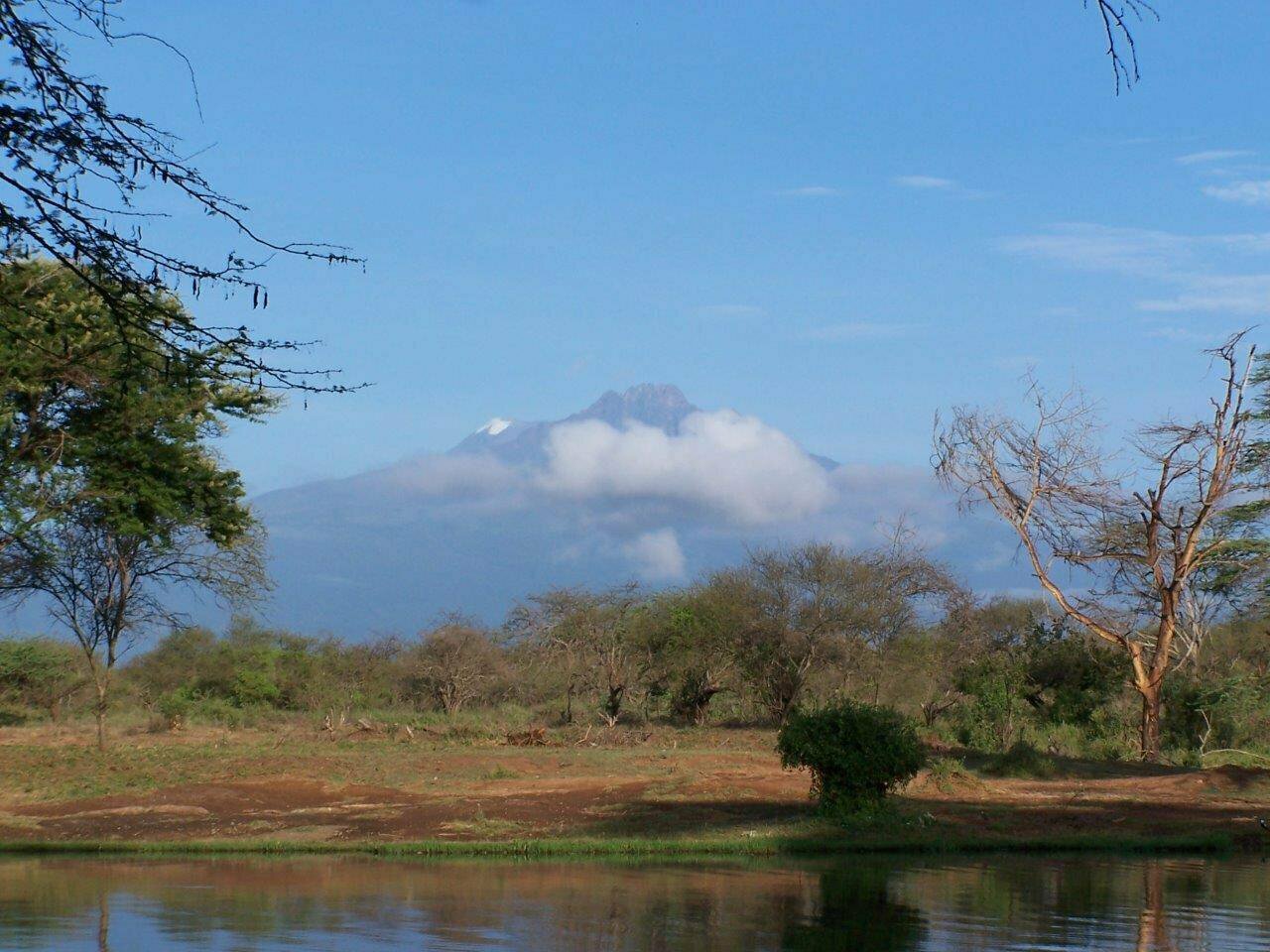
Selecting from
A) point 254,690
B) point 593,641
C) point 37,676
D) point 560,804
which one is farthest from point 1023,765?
point 37,676

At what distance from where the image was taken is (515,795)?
923 inches

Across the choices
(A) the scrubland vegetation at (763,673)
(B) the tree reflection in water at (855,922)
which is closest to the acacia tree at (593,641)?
(A) the scrubland vegetation at (763,673)

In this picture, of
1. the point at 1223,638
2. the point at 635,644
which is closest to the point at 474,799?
the point at 635,644

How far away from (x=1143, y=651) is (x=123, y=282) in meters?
32.0

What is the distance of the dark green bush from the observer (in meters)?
20.5

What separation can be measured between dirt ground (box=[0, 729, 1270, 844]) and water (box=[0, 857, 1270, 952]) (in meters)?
2.26

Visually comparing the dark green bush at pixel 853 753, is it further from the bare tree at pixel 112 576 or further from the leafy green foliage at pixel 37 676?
the leafy green foliage at pixel 37 676

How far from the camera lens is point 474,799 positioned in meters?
22.8

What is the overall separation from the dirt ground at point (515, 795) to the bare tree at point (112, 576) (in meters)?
2.99

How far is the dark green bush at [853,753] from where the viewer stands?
67.2 ft

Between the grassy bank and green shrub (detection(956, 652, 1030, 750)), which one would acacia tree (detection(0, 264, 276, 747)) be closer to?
the grassy bank

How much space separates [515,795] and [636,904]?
9.42m

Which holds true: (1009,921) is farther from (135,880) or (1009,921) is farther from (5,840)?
(5,840)

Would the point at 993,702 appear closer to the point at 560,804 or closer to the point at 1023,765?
the point at 1023,765
